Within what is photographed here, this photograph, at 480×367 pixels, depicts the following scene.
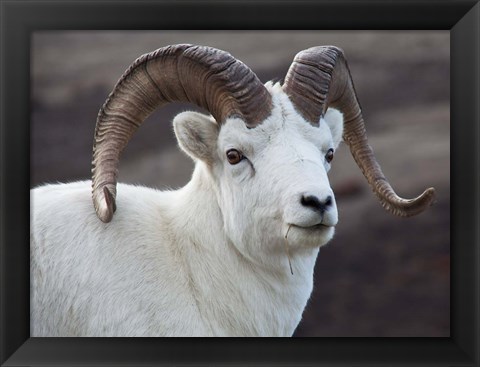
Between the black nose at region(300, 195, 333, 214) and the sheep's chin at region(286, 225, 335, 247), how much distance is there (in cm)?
16

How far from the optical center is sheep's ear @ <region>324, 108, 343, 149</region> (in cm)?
518

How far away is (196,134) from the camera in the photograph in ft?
16.2

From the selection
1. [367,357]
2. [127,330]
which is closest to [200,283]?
[127,330]

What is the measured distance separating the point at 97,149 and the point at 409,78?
10.4ft

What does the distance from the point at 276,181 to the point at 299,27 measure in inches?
55.3

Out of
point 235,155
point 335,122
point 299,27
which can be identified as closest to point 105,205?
point 235,155

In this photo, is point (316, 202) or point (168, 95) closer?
point (316, 202)

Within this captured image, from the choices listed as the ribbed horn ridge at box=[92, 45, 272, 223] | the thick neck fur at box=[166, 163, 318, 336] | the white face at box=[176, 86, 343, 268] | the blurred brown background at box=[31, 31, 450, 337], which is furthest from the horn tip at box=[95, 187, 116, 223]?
the blurred brown background at box=[31, 31, 450, 337]

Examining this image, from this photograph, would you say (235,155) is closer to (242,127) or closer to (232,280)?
(242,127)

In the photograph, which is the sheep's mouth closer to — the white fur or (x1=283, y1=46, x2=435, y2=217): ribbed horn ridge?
the white fur

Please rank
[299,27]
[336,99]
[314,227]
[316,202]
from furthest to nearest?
[299,27]
[336,99]
[314,227]
[316,202]

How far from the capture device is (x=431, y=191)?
16.4ft

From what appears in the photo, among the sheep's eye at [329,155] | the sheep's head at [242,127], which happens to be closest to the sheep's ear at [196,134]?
the sheep's head at [242,127]

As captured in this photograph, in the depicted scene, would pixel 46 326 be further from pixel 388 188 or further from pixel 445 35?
pixel 445 35
